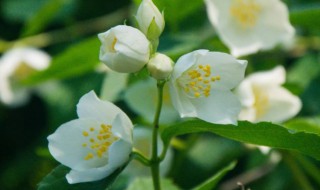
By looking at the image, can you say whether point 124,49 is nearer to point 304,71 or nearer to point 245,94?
point 245,94

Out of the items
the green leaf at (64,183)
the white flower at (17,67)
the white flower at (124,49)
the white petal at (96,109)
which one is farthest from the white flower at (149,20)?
the white flower at (17,67)

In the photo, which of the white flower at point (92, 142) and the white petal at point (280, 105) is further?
the white petal at point (280, 105)

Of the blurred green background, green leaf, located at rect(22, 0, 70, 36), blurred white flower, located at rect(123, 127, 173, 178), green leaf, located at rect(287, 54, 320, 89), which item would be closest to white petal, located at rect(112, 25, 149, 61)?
the blurred green background

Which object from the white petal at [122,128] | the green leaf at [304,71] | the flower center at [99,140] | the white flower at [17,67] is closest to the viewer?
the white petal at [122,128]

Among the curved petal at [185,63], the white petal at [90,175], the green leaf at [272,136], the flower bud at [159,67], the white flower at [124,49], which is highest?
the white flower at [124,49]

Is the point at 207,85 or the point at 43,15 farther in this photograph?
the point at 43,15

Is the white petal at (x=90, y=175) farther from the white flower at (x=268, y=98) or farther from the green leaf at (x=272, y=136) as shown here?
the white flower at (x=268, y=98)

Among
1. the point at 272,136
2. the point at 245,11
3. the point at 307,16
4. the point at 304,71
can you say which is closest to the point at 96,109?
the point at 272,136
